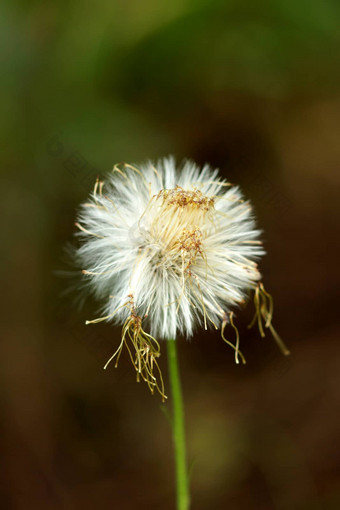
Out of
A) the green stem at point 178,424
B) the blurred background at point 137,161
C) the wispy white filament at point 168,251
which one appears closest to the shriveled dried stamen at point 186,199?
the wispy white filament at point 168,251

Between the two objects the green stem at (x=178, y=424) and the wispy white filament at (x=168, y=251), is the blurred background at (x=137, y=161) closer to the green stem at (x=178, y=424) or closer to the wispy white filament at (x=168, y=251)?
the wispy white filament at (x=168, y=251)

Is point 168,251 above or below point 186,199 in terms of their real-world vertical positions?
below

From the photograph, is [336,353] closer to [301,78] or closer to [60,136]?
[301,78]

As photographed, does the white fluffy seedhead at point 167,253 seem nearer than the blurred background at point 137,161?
Yes

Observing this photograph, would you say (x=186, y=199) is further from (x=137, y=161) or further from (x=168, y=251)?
(x=137, y=161)

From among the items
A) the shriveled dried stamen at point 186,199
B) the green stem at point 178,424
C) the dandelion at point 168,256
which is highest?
the shriveled dried stamen at point 186,199

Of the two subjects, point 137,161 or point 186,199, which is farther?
point 137,161

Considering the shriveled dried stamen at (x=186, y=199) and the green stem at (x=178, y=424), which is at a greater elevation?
the shriveled dried stamen at (x=186, y=199)

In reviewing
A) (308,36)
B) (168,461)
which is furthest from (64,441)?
(308,36)

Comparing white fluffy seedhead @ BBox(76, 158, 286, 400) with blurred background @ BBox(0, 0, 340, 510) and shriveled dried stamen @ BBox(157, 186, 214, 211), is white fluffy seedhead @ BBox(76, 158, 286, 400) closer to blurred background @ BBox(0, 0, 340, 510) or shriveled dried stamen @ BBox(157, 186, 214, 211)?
shriveled dried stamen @ BBox(157, 186, 214, 211)

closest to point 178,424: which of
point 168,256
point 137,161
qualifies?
point 168,256
